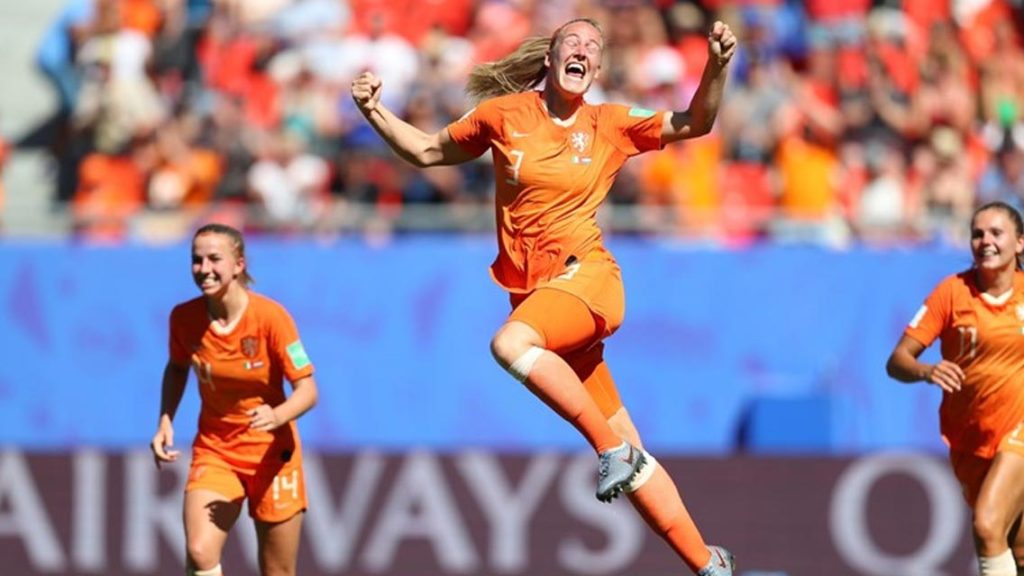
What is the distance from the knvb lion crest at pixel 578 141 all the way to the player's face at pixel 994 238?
2.13 metres

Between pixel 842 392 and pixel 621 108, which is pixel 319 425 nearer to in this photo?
pixel 842 392

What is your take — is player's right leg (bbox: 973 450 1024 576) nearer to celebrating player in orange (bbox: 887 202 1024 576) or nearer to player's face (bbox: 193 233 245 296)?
celebrating player in orange (bbox: 887 202 1024 576)

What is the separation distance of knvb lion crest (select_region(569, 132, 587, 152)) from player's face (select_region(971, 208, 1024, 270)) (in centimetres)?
213

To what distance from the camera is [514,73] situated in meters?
9.47

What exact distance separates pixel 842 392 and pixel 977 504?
17.3 feet

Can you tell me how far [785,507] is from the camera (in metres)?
14.1

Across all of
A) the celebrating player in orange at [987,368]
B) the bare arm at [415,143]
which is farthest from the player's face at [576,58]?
the celebrating player in orange at [987,368]

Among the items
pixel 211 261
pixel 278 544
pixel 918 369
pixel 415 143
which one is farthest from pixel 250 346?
pixel 918 369

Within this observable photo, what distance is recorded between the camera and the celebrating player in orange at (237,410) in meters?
9.81

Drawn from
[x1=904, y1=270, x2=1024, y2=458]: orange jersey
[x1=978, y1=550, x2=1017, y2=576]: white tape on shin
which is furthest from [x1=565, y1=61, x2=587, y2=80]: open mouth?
[x1=978, y1=550, x2=1017, y2=576]: white tape on shin

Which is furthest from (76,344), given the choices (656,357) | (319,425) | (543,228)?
(543,228)

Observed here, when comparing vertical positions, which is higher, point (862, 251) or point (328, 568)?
point (862, 251)

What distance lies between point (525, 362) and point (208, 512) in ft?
7.01

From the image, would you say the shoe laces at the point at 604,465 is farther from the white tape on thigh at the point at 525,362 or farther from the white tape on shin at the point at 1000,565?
the white tape on shin at the point at 1000,565
